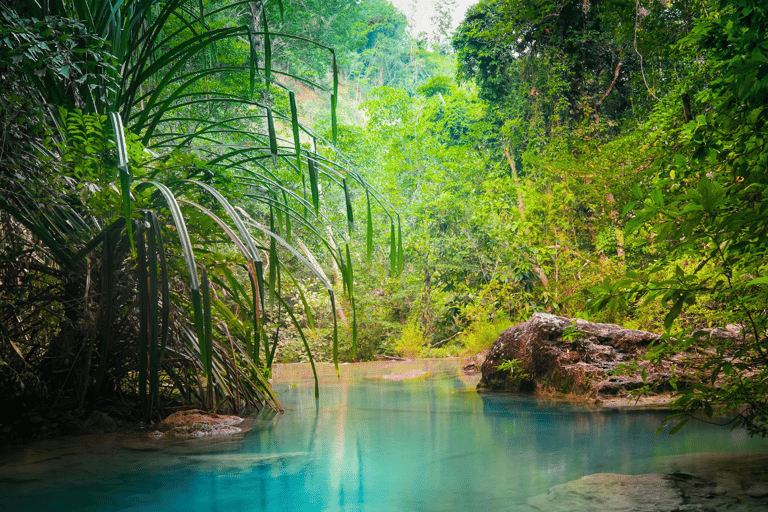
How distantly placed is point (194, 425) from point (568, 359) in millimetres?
2619

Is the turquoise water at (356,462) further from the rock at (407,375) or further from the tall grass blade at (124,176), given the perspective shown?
the rock at (407,375)

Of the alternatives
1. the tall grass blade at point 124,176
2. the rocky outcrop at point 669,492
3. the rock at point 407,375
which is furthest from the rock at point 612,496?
the rock at point 407,375

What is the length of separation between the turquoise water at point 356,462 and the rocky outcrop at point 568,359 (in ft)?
1.57

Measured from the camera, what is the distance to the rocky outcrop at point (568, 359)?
3.72 m

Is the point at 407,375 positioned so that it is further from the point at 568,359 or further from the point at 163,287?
the point at 163,287

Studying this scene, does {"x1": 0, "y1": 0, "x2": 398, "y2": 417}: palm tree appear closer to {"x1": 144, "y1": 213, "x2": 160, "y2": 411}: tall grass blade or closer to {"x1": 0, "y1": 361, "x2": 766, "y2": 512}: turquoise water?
{"x1": 144, "y1": 213, "x2": 160, "y2": 411}: tall grass blade

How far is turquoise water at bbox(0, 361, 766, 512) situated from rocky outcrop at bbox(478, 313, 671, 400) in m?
0.48

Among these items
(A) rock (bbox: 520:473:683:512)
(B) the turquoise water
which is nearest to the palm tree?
(B) the turquoise water

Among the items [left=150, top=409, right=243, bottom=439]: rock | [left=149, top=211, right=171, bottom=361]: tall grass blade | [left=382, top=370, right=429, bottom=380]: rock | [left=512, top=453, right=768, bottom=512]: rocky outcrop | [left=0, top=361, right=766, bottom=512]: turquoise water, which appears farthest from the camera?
[left=382, top=370, right=429, bottom=380]: rock

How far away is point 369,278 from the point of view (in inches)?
447

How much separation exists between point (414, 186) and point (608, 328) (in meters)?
10.4

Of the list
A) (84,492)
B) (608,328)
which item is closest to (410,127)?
(608,328)

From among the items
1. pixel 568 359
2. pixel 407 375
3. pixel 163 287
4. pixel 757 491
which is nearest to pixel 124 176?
pixel 163 287

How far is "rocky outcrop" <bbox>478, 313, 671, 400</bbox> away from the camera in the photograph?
3.72 m
